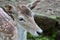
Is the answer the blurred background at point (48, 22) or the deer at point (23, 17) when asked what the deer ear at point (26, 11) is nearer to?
the deer at point (23, 17)

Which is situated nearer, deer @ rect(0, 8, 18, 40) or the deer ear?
deer @ rect(0, 8, 18, 40)

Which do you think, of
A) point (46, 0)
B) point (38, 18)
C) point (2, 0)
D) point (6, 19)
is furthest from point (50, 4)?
point (6, 19)

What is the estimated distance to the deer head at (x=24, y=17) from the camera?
5.43 meters

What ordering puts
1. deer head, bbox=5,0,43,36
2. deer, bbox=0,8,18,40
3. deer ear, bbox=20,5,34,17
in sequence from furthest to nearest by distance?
deer ear, bbox=20,5,34,17
deer head, bbox=5,0,43,36
deer, bbox=0,8,18,40

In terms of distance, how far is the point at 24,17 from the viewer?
18.3ft

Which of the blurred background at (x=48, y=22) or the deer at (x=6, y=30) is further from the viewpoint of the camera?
the blurred background at (x=48, y=22)

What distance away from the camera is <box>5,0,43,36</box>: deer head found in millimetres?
5432

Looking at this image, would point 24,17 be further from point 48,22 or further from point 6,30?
point 48,22

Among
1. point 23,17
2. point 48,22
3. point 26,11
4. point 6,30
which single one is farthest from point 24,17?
point 48,22

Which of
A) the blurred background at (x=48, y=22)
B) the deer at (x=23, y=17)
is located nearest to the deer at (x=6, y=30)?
the deer at (x=23, y=17)

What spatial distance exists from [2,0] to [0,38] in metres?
4.47

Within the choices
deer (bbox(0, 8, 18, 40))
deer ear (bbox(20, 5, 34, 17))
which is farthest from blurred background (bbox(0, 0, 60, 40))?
deer (bbox(0, 8, 18, 40))

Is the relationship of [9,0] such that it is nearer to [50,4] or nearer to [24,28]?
[50,4]

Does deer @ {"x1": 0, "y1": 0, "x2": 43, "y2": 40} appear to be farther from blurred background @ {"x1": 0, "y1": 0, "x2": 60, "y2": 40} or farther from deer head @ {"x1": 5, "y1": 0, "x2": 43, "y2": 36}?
blurred background @ {"x1": 0, "y1": 0, "x2": 60, "y2": 40}
